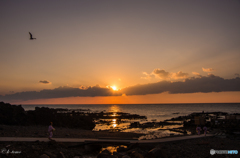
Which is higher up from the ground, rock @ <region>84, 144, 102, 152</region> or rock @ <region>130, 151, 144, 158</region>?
rock @ <region>130, 151, 144, 158</region>

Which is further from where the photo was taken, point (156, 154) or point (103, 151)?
point (103, 151)

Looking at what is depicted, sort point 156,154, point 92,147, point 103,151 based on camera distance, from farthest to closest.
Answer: point 92,147
point 103,151
point 156,154

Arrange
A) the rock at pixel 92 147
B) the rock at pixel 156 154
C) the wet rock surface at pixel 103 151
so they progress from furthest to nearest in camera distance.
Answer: the rock at pixel 92 147
the rock at pixel 156 154
the wet rock surface at pixel 103 151

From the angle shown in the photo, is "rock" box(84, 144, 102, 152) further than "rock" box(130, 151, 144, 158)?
Yes

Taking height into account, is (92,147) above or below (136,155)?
below

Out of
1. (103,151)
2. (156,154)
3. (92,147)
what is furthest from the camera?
(92,147)

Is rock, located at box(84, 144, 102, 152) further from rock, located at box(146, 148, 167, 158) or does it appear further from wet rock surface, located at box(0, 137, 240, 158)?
rock, located at box(146, 148, 167, 158)

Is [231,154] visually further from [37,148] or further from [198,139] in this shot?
[37,148]

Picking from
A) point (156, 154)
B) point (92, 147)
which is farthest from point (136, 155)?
point (92, 147)

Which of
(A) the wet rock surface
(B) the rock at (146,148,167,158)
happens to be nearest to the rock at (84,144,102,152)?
(A) the wet rock surface

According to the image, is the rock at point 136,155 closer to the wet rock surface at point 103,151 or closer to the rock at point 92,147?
the wet rock surface at point 103,151

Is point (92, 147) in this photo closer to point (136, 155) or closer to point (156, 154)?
point (136, 155)

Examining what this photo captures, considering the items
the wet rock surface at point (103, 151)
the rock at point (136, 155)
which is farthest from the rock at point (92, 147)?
the rock at point (136, 155)

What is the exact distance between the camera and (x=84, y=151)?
1445cm
